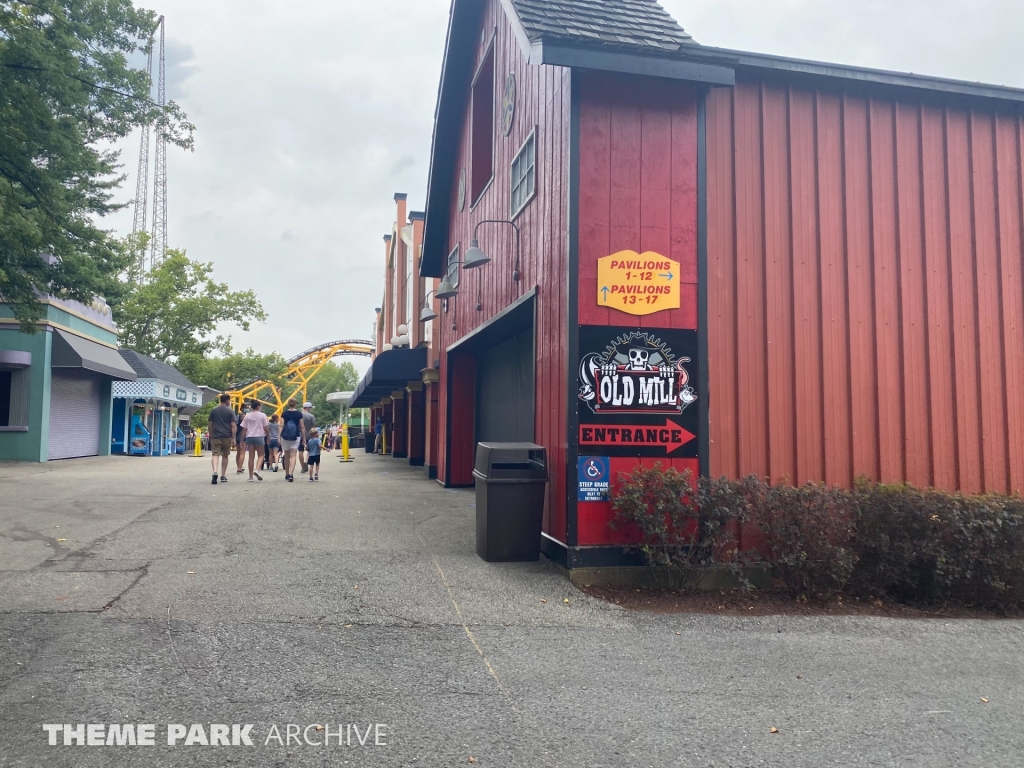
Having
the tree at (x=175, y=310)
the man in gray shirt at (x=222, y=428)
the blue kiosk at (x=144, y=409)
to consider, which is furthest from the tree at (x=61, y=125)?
the tree at (x=175, y=310)

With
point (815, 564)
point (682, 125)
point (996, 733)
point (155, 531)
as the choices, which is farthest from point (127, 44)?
point (996, 733)

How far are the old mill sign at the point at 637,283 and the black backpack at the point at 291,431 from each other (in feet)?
32.9

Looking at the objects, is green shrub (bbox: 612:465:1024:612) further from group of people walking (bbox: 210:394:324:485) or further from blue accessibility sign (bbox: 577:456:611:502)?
group of people walking (bbox: 210:394:324:485)

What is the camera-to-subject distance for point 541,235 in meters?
8.41

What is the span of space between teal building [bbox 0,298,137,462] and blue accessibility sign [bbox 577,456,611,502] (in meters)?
17.2

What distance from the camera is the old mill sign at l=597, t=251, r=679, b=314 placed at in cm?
729

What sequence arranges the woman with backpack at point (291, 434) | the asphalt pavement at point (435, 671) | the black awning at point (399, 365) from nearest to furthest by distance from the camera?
1. the asphalt pavement at point (435, 671)
2. the woman with backpack at point (291, 434)
3. the black awning at point (399, 365)

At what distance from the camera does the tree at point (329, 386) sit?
323ft

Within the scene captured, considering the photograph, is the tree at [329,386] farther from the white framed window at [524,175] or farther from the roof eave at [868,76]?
the roof eave at [868,76]

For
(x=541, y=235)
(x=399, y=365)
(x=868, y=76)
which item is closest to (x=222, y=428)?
(x=399, y=365)

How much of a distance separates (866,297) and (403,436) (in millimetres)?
21760

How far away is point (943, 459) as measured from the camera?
8.60m

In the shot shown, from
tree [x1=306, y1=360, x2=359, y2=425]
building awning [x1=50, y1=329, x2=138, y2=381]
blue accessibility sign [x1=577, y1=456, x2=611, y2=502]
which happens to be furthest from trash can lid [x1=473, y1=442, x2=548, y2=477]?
tree [x1=306, y1=360, x2=359, y2=425]

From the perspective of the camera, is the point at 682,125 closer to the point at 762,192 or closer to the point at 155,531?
the point at 762,192
